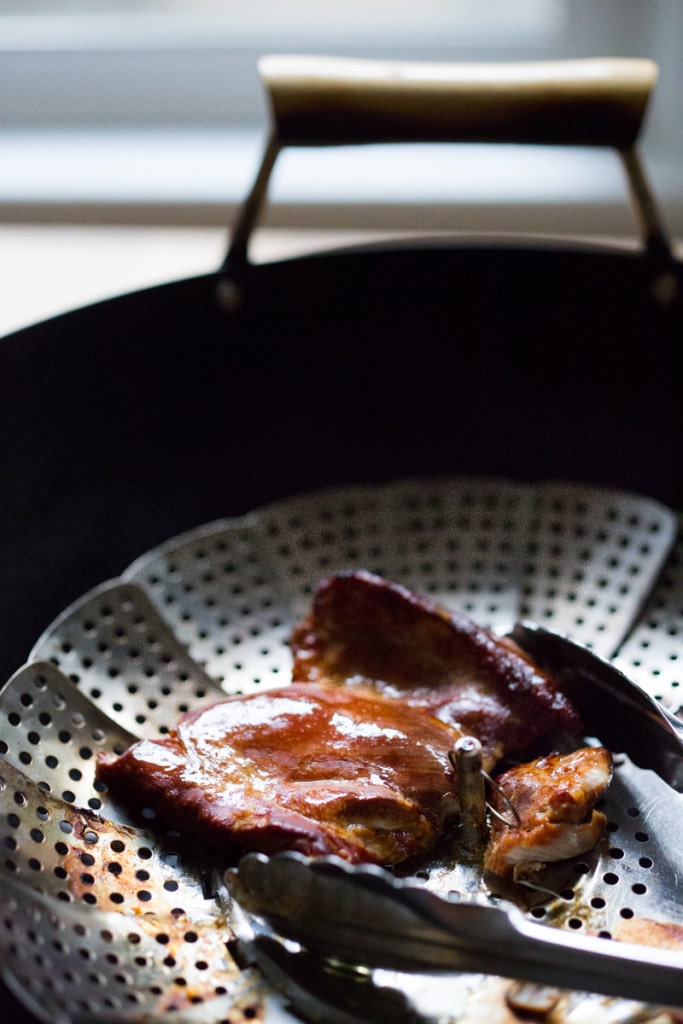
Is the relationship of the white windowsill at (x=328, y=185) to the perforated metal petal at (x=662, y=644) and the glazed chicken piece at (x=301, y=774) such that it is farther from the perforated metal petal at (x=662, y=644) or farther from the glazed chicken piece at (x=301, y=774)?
the glazed chicken piece at (x=301, y=774)

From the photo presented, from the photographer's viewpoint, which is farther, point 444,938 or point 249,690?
point 249,690

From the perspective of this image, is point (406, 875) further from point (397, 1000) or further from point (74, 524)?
point (74, 524)

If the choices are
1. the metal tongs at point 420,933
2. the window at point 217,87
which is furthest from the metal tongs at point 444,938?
the window at point 217,87

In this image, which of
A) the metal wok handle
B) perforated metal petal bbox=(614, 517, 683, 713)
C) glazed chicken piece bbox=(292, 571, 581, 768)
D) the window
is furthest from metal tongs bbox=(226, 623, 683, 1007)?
the window

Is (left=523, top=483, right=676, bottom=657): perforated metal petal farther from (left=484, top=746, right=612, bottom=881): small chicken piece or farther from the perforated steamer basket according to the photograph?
(left=484, top=746, right=612, bottom=881): small chicken piece

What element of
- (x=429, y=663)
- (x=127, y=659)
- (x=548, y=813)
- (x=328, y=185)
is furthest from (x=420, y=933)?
(x=328, y=185)

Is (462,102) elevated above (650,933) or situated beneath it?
elevated above

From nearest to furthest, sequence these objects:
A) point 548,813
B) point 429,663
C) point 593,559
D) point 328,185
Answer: point 548,813 → point 429,663 → point 593,559 → point 328,185

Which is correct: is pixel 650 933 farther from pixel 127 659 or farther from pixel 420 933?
pixel 127 659
